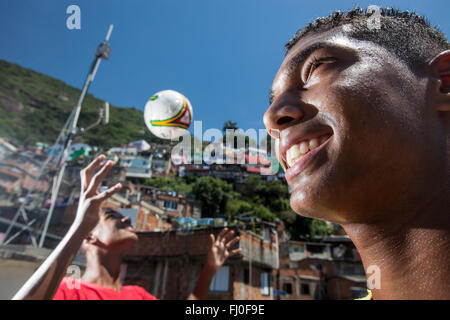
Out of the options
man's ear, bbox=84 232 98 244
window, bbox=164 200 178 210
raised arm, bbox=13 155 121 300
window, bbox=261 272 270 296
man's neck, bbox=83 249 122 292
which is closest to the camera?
raised arm, bbox=13 155 121 300

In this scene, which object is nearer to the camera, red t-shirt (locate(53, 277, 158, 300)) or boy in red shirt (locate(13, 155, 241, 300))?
boy in red shirt (locate(13, 155, 241, 300))

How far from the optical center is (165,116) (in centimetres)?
557

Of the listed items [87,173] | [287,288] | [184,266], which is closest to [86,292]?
[87,173]

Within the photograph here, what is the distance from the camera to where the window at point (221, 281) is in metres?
18.5

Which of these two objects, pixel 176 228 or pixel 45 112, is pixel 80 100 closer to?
pixel 176 228

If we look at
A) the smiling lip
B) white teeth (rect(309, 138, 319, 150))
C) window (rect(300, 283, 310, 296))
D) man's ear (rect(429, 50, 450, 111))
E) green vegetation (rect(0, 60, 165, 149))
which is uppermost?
green vegetation (rect(0, 60, 165, 149))

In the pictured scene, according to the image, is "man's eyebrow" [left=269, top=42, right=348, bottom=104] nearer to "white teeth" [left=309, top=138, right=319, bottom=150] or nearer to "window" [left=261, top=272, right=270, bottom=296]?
"white teeth" [left=309, top=138, right=319, bottom=150]

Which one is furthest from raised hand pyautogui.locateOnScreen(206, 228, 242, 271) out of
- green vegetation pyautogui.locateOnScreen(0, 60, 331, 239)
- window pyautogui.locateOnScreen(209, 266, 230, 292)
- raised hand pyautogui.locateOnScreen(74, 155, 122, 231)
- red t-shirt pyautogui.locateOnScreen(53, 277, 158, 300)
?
green vegetation pyautogui.locateOnScreen(0, 60, 331, 239)

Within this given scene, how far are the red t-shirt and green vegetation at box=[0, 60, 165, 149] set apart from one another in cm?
4282

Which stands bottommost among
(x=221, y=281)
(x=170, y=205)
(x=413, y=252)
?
(x=413, y=252)

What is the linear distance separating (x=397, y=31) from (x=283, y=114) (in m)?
0.60

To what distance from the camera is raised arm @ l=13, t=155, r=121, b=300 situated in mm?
2016

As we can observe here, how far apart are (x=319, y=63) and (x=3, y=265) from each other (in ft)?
21.9
